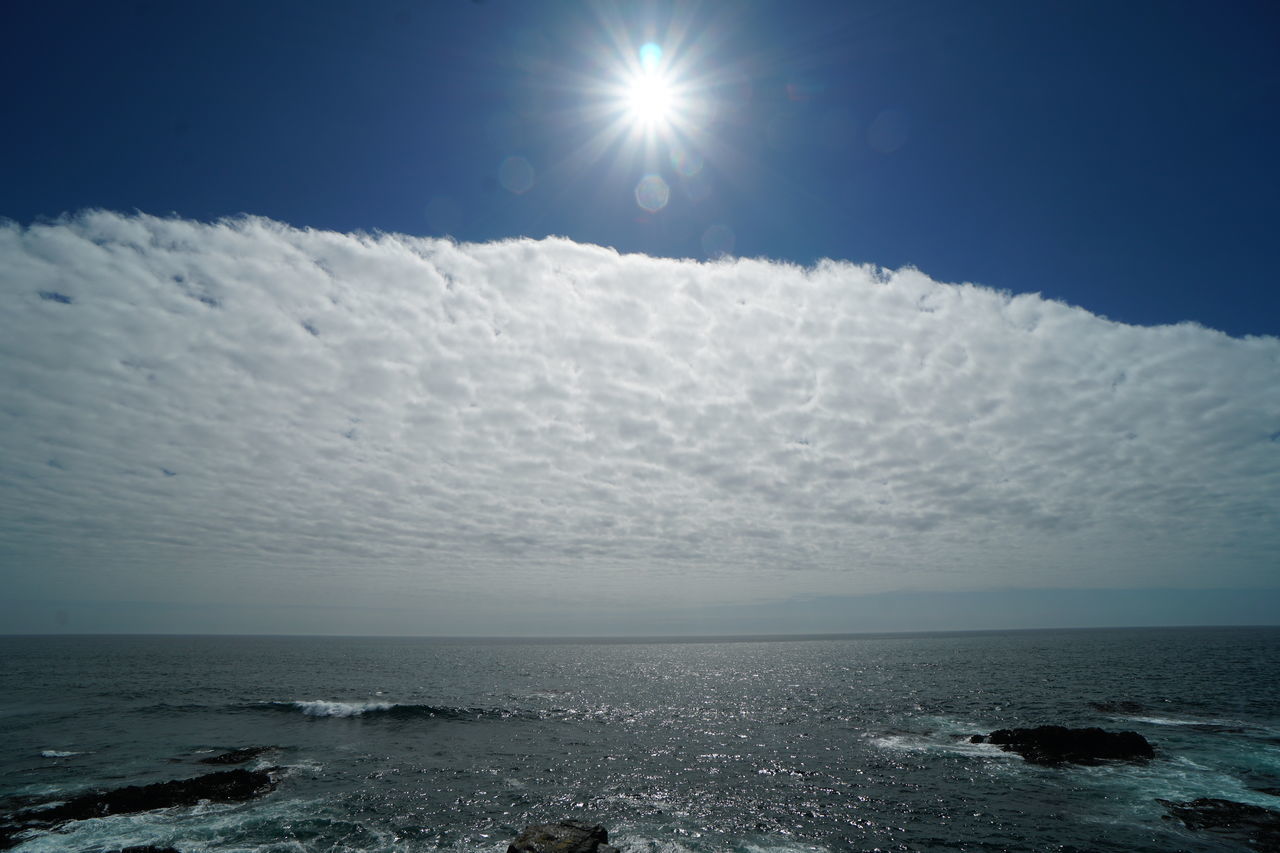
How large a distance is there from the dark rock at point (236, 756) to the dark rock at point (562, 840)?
28.6 metres

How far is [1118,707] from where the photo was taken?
60.7 meters

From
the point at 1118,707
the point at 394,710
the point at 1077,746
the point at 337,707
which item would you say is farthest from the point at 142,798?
the point at 1118,707

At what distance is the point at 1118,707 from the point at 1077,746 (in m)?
27.4

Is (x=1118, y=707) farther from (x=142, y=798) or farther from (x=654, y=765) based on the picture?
(x=142, y=798)

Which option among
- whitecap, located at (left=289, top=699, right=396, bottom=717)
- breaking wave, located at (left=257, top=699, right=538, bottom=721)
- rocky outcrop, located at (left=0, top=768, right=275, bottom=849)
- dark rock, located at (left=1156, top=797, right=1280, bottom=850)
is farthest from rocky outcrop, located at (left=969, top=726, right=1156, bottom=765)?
whitecap, located at (left=289, top=699, right=396, bottom=717)

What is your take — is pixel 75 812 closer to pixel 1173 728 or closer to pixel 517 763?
pixel 517 763

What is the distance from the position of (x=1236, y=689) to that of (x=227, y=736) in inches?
4324

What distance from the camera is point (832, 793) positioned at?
34031 mm

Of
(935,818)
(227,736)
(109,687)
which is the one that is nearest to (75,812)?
(227,736)

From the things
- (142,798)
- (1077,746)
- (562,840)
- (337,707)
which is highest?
(562,840)

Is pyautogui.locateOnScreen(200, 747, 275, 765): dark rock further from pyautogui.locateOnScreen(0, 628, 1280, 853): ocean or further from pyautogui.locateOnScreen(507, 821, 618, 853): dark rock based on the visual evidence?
pyautogui.locateOnScreen(507, 821, 618, 853): dark rock

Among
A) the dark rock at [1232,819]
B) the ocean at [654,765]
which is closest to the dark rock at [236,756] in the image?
the ocean at [654,765]

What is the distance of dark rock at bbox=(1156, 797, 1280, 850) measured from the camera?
26062 millimetres

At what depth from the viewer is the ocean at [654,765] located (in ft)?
92.1
